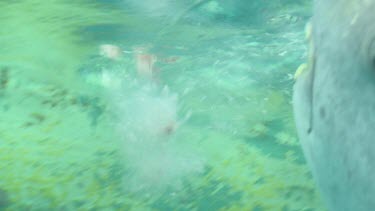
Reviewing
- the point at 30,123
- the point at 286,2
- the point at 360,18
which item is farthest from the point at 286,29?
the point at 360,18

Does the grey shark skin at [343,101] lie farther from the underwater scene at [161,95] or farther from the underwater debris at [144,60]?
the underwater debris at [144,60]

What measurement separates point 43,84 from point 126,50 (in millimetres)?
1570

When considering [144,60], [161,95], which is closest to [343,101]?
[161,95]

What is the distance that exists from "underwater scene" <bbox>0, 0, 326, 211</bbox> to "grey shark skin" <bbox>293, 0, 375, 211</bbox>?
489cm

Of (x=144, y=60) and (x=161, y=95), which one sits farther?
(x=144, y=60)

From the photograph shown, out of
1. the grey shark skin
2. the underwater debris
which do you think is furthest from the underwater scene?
the grey shark skin

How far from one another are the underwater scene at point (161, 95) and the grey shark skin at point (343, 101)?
16.0 feet

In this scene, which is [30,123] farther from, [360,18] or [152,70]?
[360,18]

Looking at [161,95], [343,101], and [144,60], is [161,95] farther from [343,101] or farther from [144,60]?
[343,101]

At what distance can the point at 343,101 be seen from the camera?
5.65ft

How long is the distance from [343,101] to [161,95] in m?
6.29

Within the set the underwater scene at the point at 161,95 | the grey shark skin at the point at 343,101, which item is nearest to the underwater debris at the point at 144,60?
the underwater scene at the point at 161,95

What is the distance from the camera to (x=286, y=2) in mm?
7852

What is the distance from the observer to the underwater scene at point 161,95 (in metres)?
6.95
